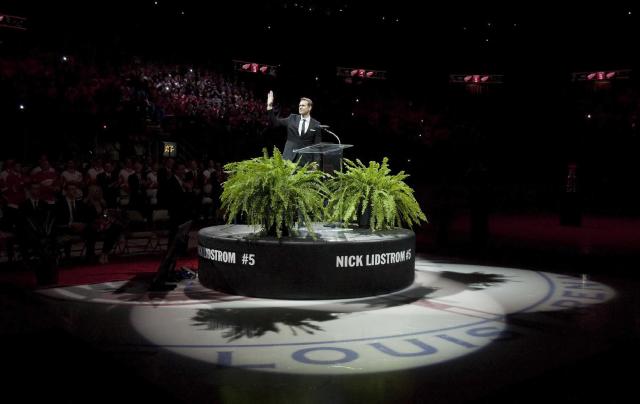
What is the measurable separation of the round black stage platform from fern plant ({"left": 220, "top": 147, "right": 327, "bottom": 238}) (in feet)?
0.69

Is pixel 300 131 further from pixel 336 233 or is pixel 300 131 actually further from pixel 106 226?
pixel 106 226

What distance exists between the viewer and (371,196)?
6.73 meters

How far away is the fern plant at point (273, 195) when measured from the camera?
6.03m

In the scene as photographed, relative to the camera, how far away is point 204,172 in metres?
13.8

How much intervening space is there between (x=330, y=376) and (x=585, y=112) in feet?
68.0

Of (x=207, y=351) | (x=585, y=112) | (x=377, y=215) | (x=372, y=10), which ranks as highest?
(x=372, y=10)

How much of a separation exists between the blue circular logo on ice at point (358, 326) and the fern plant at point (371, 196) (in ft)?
2.87

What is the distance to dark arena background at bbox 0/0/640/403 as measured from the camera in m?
3.83

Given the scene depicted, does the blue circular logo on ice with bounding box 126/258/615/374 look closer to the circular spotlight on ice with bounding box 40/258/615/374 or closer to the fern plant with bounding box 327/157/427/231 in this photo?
the circular spotlight on ice with bounding box 40/258/615/374

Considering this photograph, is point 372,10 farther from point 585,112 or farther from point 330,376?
point 330,376

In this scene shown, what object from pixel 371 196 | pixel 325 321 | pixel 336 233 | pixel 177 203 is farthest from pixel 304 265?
pixel 177 203

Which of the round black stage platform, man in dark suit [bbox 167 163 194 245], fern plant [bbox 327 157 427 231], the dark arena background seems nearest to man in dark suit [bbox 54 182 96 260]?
the dark arena background

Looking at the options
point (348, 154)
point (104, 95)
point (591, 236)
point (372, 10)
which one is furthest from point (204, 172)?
point (372, 10)

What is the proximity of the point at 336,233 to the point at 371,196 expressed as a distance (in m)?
0.59
